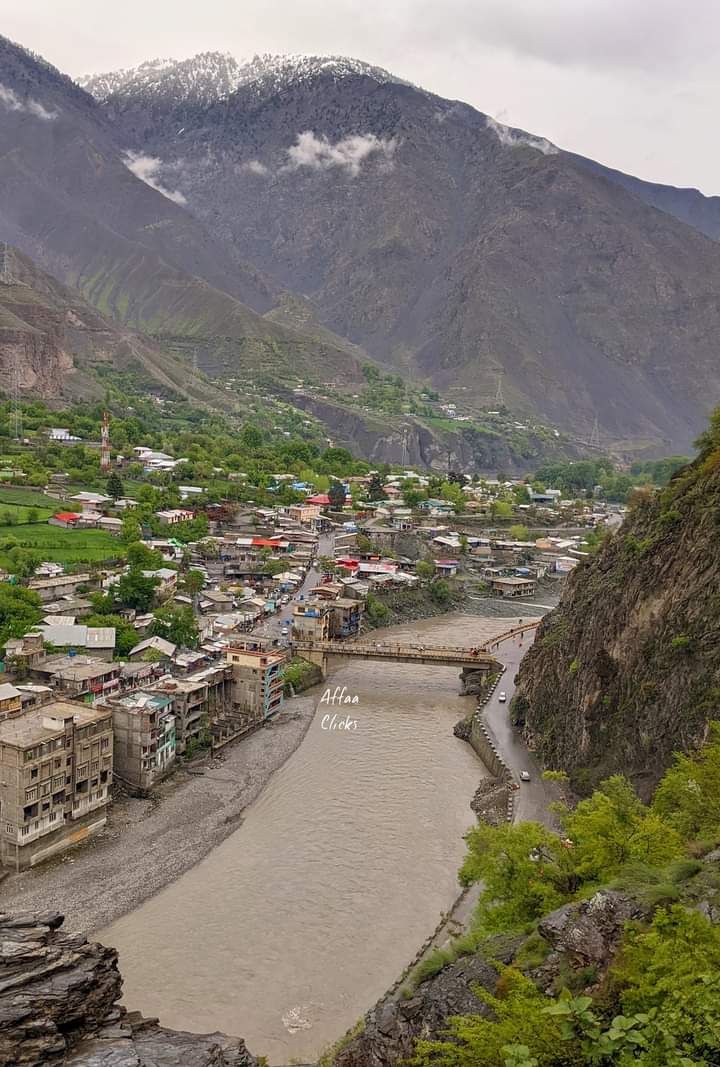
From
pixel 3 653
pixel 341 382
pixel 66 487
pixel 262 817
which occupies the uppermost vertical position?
pixel 341 382

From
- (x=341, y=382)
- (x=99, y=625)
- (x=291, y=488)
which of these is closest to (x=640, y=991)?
(x=99, y=625)

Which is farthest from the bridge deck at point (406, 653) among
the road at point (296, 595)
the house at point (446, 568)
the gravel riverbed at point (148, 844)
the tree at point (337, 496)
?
the tree at point (337, 496)

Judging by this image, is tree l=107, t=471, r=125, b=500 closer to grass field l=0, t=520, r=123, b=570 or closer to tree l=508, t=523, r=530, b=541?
grass field l=0, t=520, r=123, b=570

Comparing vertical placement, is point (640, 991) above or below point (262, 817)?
above

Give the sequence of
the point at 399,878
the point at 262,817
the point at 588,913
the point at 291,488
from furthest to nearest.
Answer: the point at 291,488 < the point at 262,817 < the point at 399,878 < the point at 588,913

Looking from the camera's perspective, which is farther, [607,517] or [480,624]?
[607,517]

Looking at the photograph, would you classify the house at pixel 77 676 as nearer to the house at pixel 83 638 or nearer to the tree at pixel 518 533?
the house at pixel 83 638

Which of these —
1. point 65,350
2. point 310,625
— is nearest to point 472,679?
point 310,625

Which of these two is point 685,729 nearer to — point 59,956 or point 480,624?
point 59,956
